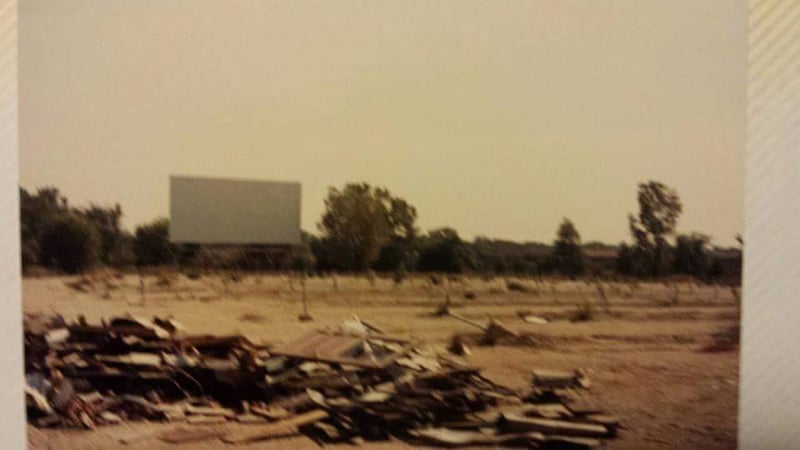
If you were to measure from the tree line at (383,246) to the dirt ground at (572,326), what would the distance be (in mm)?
24

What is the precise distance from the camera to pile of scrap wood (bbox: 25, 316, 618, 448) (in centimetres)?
105

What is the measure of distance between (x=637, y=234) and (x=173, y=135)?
2.32ft

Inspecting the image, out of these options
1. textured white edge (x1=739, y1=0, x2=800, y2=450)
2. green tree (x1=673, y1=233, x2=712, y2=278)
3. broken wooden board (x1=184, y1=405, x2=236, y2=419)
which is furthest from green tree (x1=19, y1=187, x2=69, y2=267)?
textured white edge (x1=739, y1=0, x2=800, y2=450)

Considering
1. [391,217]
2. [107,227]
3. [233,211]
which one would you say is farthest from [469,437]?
[107,227]

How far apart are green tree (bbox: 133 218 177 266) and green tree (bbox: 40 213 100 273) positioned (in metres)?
0.07

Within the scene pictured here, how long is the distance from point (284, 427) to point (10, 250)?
1.63 feet

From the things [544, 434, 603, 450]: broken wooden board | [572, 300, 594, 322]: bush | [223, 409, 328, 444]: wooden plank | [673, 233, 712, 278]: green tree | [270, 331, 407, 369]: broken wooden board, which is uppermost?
[673, 233, 712, 278]: green tree

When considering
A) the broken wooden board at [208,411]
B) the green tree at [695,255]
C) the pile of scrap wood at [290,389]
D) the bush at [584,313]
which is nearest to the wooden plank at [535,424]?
the pile of scrap wood at [290,389]

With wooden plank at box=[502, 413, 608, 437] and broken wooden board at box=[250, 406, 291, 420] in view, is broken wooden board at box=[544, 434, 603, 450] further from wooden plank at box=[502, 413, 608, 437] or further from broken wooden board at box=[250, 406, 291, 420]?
broken wooden board at box=[250, 406, 291, 420]

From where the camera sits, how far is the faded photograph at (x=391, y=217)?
1.03 m

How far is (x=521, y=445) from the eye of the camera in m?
1.05

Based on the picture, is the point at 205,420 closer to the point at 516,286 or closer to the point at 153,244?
the point at 153,244

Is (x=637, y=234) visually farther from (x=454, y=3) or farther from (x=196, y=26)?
(x=196, y=26)

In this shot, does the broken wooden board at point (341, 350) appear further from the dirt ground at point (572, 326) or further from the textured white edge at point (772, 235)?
the textured white edge at point (772, 235)
